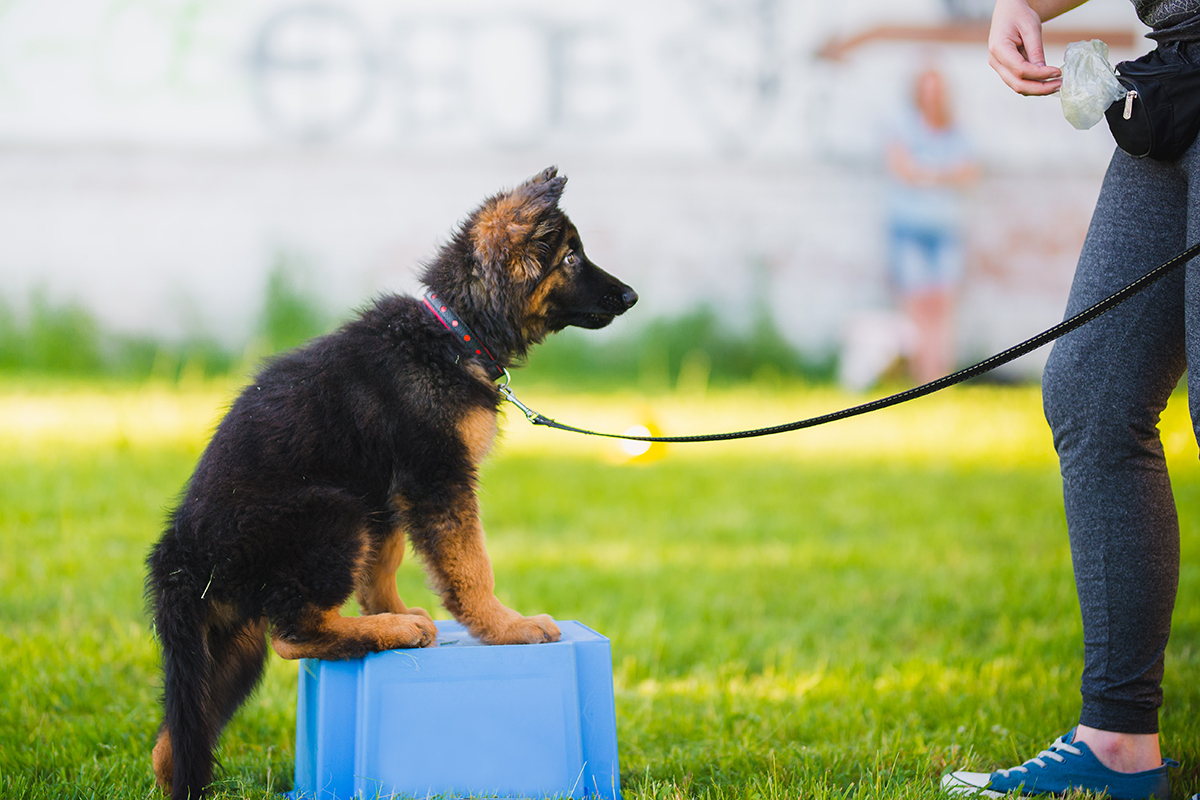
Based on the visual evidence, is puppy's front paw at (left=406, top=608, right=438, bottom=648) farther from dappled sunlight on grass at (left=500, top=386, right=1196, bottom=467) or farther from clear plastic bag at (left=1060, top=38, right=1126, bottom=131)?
dappled sunlight on grass at (left=500, top=386, right=1196, bottom=467)

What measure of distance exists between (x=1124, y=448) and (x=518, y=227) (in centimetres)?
161

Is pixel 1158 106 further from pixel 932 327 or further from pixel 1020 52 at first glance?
pixel 932 327

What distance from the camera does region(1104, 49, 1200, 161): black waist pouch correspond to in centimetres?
220

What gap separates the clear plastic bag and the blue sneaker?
1495 millimetres

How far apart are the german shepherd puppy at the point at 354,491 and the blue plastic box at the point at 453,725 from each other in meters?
0.10

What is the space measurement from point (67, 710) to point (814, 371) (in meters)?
9.40

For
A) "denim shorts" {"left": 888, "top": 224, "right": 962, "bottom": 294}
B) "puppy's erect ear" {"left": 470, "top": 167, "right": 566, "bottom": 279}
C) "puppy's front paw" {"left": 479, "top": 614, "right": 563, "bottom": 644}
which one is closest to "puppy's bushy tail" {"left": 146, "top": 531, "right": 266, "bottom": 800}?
"puppy's front paw" {"left": 479, "top": 614, "right": 563, "bottom": 644}

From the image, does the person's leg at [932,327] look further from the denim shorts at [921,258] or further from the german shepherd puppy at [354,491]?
the german shepherd puppy at [354,491]

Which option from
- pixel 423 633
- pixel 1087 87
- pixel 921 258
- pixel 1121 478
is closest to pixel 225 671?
pixel 423 633

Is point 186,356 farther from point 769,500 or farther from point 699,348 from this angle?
point 769,500

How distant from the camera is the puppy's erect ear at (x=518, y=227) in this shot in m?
2.81

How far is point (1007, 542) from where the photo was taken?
579cm

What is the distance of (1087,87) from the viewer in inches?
88.8

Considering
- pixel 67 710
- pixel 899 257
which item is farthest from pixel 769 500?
pixel 899 257
